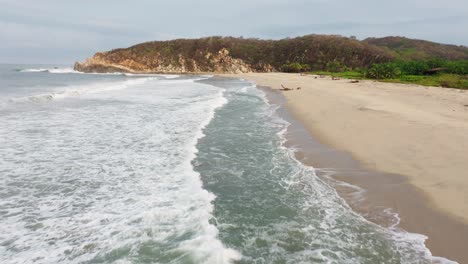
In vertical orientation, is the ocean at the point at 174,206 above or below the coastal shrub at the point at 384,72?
below

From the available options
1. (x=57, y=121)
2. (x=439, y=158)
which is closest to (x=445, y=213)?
(x=439, y=158)

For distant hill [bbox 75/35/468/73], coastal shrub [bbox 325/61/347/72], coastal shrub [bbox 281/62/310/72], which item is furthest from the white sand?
distant hill [bbox 75/35/468/73]

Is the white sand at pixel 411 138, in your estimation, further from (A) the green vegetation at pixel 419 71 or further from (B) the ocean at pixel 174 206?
(A) the green vegetation at pixel 419 71

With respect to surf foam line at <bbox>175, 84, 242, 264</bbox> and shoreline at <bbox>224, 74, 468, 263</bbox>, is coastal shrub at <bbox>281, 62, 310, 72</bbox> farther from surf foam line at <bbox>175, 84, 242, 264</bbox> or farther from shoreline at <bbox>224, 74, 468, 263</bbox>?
surf foam line at <bbox>175, 84, 242, 264</bbox>

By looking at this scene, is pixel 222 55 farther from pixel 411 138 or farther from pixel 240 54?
pixel 411 138

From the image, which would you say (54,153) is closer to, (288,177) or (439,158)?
(288,177)

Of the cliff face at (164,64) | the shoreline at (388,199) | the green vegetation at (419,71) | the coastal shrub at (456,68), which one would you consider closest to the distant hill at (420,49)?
the cliff face at (164,64)
